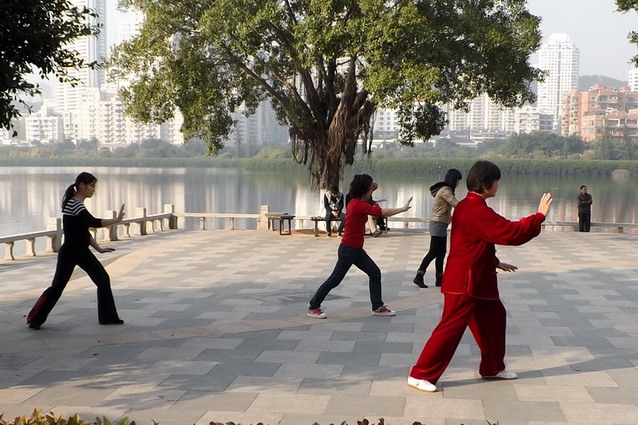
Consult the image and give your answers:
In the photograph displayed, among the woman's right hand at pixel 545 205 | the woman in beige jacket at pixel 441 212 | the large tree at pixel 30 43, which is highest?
the large tree at pixel 30 43

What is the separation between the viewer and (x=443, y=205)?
30.8 feet

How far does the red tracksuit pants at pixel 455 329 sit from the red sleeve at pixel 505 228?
0.50 metres

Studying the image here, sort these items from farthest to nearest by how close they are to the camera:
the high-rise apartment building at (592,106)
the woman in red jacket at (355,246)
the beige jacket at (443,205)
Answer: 1. the high-rise apartment building at (592,106)
2. the beige jacket at (443,205)
3. the woman in red jacket at (355,246)

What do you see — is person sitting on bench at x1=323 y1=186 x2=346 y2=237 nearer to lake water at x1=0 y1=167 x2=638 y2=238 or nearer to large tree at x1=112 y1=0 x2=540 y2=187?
large tree at x1=112 y1=0 x2=540 y2=187

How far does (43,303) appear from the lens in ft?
23.8

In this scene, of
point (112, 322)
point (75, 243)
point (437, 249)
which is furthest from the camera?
point (437, 249)

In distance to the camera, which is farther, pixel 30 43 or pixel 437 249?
pixel 437 249

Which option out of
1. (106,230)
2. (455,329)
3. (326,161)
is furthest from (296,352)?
(326,161)

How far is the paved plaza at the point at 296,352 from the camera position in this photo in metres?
4.90

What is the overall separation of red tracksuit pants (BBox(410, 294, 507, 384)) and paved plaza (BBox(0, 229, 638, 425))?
0.20 meters

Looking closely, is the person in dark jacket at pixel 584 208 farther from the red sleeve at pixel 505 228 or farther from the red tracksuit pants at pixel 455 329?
the red sleeve at pixel 505 228

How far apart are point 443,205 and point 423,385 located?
445 centimetres

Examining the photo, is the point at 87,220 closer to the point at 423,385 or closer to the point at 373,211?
the point at 373,211

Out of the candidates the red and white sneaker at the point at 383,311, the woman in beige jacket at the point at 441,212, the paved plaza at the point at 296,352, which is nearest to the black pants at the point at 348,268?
the red and white sneaker at the point at 383,311
